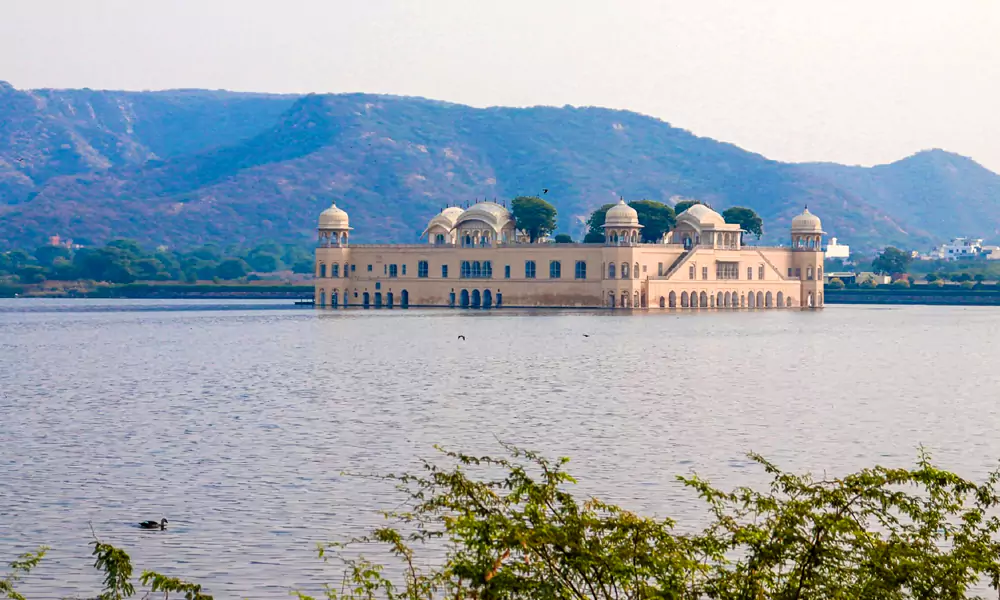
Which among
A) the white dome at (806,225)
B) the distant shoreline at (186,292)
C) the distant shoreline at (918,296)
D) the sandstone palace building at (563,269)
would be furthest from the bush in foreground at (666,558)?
the distant shoreline at (186,292)

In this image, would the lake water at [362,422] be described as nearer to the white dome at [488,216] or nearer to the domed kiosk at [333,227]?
the white dome at [488,216]

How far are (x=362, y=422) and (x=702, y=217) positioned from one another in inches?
3840

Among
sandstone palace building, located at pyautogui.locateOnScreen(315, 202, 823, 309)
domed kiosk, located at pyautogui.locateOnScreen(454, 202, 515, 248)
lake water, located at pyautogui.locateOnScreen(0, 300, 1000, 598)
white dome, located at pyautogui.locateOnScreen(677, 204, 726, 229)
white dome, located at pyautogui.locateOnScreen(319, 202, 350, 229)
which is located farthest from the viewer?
white dome, located at pyautogui.locateOnScreen(319, 202, 350, 229)

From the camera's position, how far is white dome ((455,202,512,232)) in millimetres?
127812

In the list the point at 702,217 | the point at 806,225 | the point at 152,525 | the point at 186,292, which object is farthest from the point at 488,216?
the point at 152,525

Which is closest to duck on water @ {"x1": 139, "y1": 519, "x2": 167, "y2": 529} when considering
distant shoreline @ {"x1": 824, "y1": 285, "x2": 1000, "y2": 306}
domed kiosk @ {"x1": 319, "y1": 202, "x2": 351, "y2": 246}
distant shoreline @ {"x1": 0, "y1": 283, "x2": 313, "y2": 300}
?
domed kiosk @ {"x1": 319, "y1": 202, "x2": 351, "y2": 246}

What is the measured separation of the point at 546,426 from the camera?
35.7 metres

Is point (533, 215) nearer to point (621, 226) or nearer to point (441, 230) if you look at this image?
point (441, 230)

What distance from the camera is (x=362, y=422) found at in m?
36.4

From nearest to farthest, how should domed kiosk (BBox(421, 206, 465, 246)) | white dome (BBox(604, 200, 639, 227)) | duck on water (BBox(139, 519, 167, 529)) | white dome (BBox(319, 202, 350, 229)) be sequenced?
duck on water (BBox(139, 519, 167, 529)) < white dome (BBox(604, 200, 639, 227)) < white dome (BBox(319, 202, 350, 229)) < domed kiosk (BBox(421, 206, 465, 246))

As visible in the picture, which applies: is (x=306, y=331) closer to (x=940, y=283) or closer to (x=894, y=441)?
(x=894, y=441)

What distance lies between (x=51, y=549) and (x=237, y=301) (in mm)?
143365

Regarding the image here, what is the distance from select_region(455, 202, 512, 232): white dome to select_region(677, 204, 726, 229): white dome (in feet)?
51.1

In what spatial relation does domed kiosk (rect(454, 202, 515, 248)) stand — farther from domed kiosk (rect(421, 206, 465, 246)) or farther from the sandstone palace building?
domed kiosk (rect(421, 206, 465, 246))
